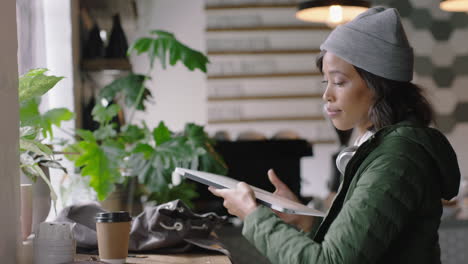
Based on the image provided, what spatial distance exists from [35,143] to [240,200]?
565 mm

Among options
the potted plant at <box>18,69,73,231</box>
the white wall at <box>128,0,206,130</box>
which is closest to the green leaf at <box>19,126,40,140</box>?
the potted plant at <box>18,69,73,231</box>

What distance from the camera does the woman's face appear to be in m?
1.44

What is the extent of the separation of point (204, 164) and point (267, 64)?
10.7 ft

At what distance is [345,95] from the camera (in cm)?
144

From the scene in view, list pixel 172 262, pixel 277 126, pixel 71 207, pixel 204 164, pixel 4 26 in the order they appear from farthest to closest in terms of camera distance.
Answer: pixel 277 126 < pixel 204 164 < pixel 71 207 < pixel 172 262 < pixel 4 26

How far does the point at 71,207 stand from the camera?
200 centimetres

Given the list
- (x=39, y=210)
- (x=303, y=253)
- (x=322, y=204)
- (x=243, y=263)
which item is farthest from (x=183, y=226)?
(x=322, y=204)

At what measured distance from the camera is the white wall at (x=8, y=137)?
132 cm

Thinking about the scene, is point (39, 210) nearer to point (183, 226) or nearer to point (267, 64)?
point (183, 226)

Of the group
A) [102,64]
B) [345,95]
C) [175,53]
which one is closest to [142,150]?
[175,53]

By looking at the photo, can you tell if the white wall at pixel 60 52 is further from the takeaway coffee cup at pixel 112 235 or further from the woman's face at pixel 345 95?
the woman's face at pixel 345 95

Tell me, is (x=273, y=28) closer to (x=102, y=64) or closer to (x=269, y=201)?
(x=102, y=64)

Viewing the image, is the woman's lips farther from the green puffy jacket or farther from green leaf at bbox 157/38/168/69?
green leaf at bbox 157/38/168/69

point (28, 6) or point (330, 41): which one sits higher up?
point (28, 6)
